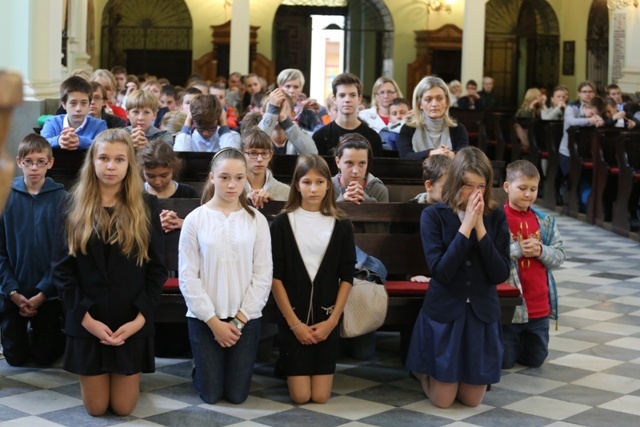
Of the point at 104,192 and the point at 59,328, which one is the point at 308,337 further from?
the point at 59,328

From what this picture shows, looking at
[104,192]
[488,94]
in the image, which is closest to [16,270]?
[104,192]

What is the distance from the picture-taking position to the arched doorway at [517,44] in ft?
82.7

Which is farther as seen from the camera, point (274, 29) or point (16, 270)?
point (274, 29)

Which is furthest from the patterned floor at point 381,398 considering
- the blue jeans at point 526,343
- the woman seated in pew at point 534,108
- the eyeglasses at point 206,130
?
the woman seated in pew at point 534,108

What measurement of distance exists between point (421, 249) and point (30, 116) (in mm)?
5749

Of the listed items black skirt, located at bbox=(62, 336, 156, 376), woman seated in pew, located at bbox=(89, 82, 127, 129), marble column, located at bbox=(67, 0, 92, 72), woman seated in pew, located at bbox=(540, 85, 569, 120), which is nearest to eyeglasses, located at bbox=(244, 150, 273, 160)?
black skirt, located at bbox=(62, 336, 156, 376)

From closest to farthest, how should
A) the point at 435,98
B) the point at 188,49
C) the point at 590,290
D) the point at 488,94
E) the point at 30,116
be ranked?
the point at 435,98, the point at 590,290, the point at 30,116, the point at 488,94, the point at 188,49

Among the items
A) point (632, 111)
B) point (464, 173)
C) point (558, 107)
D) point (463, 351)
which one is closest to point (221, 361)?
point (463, 351)

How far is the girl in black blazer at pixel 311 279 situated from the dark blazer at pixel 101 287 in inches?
25.3

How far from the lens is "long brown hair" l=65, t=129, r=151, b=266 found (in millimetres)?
4477

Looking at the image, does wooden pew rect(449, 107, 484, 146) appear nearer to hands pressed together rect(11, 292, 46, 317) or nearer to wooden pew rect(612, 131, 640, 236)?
wooden pew rect(612, 131, 640, 236)

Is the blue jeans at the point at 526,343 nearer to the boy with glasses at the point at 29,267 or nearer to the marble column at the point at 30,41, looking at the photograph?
the boy with glasses at the point at 29,267

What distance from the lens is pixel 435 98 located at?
6.62 meters

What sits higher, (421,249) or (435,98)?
(435,98)
